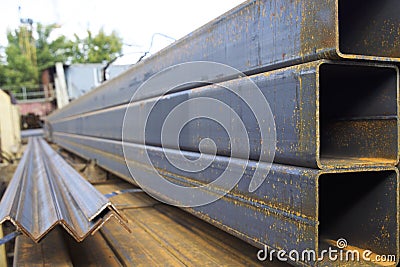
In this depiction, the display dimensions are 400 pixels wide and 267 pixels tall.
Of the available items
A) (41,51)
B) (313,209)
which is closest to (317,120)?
(313,209)

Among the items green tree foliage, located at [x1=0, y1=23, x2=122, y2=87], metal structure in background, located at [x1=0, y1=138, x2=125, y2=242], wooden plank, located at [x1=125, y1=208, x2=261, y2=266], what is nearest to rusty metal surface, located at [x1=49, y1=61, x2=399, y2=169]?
wooden plank, located at [x1=125, y1=208, x2=261, y2=266]

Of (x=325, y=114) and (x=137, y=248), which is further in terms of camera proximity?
(x=137, y=248)

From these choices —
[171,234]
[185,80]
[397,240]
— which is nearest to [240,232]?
[397,240]

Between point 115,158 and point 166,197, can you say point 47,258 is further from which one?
point 115,158

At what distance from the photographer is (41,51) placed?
116ft

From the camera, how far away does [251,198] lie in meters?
1.64

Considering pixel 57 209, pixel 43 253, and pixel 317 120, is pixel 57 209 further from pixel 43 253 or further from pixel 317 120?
pixel 317 120

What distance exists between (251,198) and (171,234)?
0.92 metres

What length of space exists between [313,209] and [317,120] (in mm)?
284

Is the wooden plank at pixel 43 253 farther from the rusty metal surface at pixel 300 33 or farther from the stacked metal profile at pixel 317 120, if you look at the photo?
the rusty metal surface at pixel 300 33

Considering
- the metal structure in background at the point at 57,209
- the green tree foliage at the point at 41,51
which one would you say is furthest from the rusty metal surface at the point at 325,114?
the green tree foliage at the point at 41,51

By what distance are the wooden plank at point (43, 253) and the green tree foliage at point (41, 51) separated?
96.9 ft

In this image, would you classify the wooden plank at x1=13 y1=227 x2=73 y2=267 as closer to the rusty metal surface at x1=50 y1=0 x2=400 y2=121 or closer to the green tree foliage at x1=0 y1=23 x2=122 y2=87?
the rusty metal surface at x1=50 y1=0 x2=400 y2=121

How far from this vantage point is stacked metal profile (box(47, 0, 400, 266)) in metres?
→ 1.27
